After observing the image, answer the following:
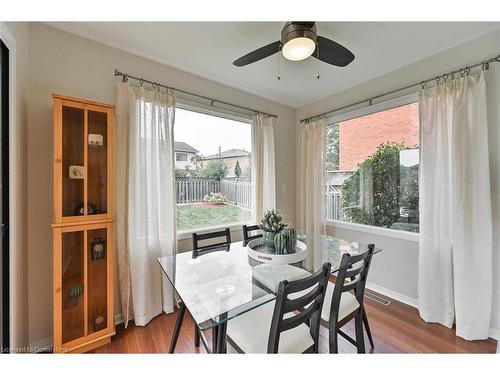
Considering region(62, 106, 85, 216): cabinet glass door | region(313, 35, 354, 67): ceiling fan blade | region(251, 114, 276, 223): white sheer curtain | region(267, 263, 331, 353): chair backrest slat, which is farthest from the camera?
region(251, 114, 276, 223): white sheer curtain

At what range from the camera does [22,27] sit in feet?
4.87

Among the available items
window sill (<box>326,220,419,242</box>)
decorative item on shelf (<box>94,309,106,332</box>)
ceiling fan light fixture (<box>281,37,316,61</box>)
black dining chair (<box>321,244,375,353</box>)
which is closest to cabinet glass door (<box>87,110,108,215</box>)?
decorative item on shelf (<box>94,309,106,332</box>)

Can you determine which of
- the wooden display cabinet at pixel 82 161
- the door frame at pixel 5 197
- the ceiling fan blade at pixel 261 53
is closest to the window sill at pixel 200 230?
the wooden display cabinet at pixel 82 161

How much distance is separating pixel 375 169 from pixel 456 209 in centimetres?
94

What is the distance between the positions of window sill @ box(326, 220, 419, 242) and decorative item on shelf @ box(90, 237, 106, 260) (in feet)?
8.80

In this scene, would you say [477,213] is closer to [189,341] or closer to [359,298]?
[359,298]

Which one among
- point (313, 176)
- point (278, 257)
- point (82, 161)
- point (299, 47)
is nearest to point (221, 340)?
point (278, 257)

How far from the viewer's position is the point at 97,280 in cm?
175

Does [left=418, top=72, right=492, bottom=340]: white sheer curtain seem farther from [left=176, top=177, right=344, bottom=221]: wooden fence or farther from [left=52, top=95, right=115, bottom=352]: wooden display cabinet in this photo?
[left=52, top=95, right=115, bottom=352]: wooden display cabinet

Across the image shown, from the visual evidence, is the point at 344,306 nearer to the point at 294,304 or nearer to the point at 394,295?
the point at 294,304

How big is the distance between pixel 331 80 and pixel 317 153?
930mm

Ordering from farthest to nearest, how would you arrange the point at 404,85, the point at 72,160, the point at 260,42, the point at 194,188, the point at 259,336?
the point at 194,188 < the point at 404,85 < the point at 260,42 < the point at 72,160 < the point at 259,336

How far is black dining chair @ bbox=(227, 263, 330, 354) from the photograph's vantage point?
39.9 inches
